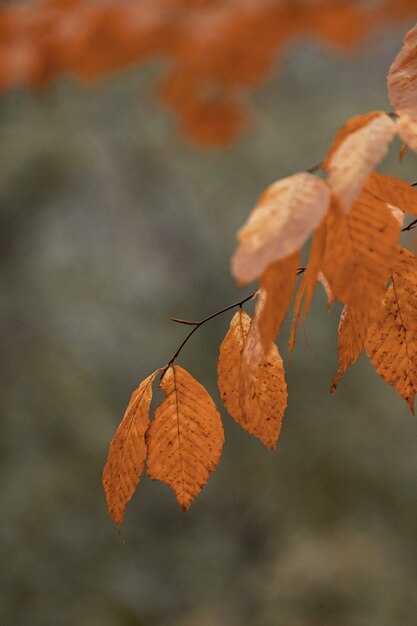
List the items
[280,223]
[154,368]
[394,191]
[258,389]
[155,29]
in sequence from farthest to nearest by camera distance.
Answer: [154,368], [155,29], [258,389], [394,191], [280,223]

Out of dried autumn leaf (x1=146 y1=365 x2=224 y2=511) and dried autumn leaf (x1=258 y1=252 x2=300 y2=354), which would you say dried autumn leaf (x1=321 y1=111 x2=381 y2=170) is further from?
dried autumn leaf (x1=146 y1=365 x2=224 y2=511)

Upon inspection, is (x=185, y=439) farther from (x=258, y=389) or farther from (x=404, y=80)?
(x=404, y=80)

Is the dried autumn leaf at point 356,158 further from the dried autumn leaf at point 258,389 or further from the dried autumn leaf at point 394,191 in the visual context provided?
the dried autumn leaf at point 258,389

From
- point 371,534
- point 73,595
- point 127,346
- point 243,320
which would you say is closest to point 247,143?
point 127,346

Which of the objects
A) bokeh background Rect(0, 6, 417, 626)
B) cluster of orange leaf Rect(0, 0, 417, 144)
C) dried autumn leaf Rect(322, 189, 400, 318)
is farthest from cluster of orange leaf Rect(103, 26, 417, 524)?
bokeh background Rect(0, 6, 417, 626)

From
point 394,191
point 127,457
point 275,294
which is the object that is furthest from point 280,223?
point 127,457

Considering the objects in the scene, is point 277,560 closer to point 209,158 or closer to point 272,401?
point 209,158

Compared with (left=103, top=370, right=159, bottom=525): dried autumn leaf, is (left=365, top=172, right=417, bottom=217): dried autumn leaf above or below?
above
